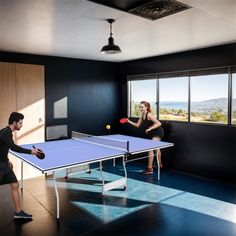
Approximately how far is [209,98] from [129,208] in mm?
2732

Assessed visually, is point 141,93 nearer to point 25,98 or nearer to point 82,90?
point 82,90

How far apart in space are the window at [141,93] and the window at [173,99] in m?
0.23

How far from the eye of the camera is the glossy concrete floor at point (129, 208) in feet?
9.94

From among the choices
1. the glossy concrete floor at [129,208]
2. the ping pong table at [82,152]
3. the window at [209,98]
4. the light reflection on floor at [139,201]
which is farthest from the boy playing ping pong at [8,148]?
the window at [209,98]

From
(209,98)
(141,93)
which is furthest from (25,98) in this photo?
(209,98)

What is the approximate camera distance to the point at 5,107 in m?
4.81

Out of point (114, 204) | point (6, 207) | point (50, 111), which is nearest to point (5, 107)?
point (50, 111)

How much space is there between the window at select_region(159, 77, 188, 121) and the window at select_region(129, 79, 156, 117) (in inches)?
9.0

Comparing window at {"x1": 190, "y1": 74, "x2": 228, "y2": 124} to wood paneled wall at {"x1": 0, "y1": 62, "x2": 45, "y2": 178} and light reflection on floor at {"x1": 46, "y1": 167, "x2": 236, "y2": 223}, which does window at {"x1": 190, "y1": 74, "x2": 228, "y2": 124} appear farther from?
wood paneled wall at {"x1": 0, "y1": 62, "x2": 45, "y2": 178}

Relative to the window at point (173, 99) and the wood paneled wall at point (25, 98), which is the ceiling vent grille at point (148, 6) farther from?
the wood paneled wall at point (25, 98)

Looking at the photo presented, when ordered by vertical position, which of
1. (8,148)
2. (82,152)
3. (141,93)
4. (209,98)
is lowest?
(82,152)

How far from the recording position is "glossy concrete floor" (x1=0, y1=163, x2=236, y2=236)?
3.03 metres

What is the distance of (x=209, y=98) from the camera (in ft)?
16.4

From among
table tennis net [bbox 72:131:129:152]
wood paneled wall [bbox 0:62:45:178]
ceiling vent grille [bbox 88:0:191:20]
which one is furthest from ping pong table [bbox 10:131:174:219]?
ceiling vent grille [bbox 88:0:191:20]
